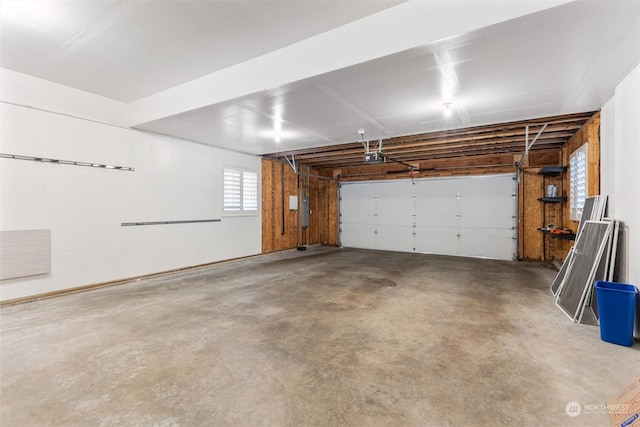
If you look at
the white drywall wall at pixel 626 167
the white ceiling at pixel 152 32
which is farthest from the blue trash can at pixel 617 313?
the white ceiling at pixel 152 32

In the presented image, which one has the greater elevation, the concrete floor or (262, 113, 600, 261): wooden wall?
(262, 113, 600, 261): wooden wall

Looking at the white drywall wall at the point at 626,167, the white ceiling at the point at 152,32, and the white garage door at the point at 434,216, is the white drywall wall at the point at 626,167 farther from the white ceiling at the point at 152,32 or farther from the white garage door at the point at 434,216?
the white garage door at the point at 434,216

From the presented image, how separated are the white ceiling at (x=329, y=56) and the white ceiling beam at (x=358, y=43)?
30 mm

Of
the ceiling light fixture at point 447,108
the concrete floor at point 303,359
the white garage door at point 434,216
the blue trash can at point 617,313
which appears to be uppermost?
the ceiling light fixture at point 447,108

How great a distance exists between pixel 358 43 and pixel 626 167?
3.22 metres

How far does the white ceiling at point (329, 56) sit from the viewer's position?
7.61 ft

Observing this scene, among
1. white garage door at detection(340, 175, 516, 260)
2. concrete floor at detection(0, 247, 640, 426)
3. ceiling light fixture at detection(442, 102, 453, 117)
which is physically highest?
ceiling light fixture at detection(442, 102, 453, 117)

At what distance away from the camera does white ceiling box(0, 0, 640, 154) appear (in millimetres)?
2320

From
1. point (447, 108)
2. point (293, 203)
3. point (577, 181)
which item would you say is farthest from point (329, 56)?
point (293, 203)

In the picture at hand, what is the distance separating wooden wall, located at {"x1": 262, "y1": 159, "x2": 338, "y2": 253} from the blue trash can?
6.76m

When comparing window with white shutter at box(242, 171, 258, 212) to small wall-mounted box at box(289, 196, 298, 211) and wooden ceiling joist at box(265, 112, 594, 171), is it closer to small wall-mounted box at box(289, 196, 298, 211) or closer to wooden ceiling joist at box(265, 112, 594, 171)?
wooden ceiling joist at box(265, 112, 594, 171)

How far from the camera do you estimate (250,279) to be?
521 cm

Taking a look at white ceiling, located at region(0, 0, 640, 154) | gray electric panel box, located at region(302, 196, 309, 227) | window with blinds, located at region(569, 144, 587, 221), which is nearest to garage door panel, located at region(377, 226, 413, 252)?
gray electric panel box, located at region(302, 196, 309, 227)

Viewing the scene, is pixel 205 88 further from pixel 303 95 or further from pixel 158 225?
pixel 158 225
